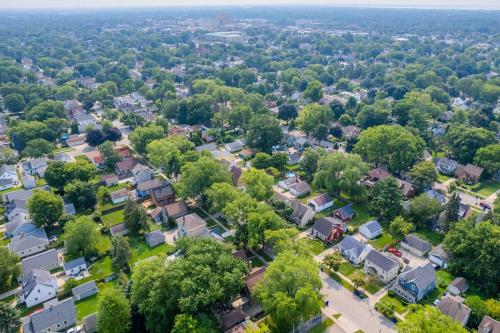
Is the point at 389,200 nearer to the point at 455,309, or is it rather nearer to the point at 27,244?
the point at 455,309

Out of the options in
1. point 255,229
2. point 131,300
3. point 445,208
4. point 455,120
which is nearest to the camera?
point 131,300

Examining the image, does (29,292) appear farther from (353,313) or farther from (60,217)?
(353,313)

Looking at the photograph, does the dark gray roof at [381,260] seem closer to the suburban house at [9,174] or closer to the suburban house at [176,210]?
the suburban house at [176,210]

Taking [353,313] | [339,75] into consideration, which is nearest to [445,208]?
[353,313]

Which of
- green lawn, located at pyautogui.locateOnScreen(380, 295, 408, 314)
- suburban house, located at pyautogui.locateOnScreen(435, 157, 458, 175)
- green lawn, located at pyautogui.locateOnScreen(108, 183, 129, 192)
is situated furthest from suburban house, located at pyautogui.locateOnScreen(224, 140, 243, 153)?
green lawn, located at pyautogui.locateOnScreen(380, 295, 408, 314)

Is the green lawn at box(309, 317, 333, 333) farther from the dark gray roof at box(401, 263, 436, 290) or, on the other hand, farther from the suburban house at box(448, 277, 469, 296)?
the suburban house at box(448, 277, 469, 296)

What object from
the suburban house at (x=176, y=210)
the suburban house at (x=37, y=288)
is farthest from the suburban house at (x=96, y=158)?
the suburban house at (x=37, y=288)
